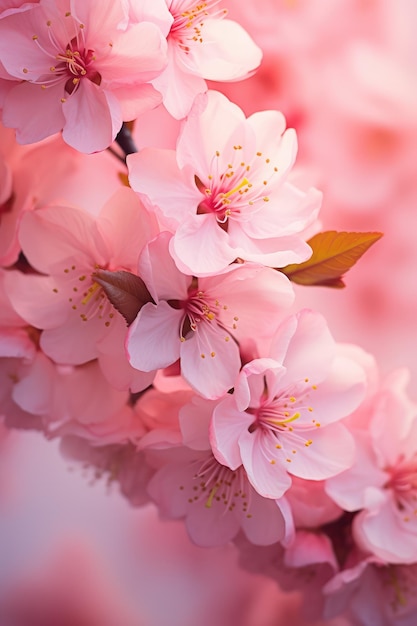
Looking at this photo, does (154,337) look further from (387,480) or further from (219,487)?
(387,480)

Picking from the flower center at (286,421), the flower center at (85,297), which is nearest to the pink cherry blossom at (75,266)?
the flower center at (85,297)

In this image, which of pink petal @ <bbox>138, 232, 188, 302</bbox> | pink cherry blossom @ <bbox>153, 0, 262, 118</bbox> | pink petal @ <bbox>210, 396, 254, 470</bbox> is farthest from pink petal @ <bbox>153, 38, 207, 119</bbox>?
pink petal @ <bbox>210, 396, 254, 470</bbox>

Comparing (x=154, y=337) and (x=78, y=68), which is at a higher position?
(x=78, y=68)

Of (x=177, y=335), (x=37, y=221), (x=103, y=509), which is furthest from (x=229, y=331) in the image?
(x=103, y=509)

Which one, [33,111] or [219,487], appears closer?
[33,111]

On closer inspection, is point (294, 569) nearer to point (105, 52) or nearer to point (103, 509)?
point (103, 509)

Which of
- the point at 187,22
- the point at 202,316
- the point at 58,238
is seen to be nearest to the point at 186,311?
the point at 202,316

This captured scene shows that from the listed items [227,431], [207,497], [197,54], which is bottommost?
[207,497]

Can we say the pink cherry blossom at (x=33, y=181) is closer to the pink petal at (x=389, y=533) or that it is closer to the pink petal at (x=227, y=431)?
the pink petal at (x=227, y=431)
